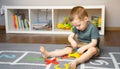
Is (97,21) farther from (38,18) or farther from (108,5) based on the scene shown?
(38,18)

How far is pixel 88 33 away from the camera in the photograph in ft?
5.13

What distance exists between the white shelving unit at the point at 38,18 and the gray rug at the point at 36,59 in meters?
0.74

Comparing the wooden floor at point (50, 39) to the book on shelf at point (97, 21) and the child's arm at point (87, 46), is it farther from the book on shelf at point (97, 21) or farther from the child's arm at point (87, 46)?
the child's arm at point (87, 46)

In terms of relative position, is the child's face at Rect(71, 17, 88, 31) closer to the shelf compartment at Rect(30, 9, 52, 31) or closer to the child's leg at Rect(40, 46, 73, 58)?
the child's leg at Rect(40, 46, 73, 58)

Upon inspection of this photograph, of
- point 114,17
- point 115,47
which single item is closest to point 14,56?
point 115,47

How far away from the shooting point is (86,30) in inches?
62.1

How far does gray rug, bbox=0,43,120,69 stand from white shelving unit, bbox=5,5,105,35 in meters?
0.74

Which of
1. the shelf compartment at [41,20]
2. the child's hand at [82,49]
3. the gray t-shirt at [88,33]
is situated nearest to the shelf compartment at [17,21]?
the shelf compartment at [41,20]

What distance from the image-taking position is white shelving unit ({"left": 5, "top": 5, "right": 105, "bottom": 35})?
101 inches

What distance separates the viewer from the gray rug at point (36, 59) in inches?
53.9

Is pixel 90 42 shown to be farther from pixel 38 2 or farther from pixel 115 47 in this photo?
pixel 38 2

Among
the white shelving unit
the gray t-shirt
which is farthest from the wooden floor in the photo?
the gray t-shirt

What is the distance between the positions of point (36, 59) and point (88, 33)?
418mm

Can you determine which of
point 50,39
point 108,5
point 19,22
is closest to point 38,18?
point 19,22
